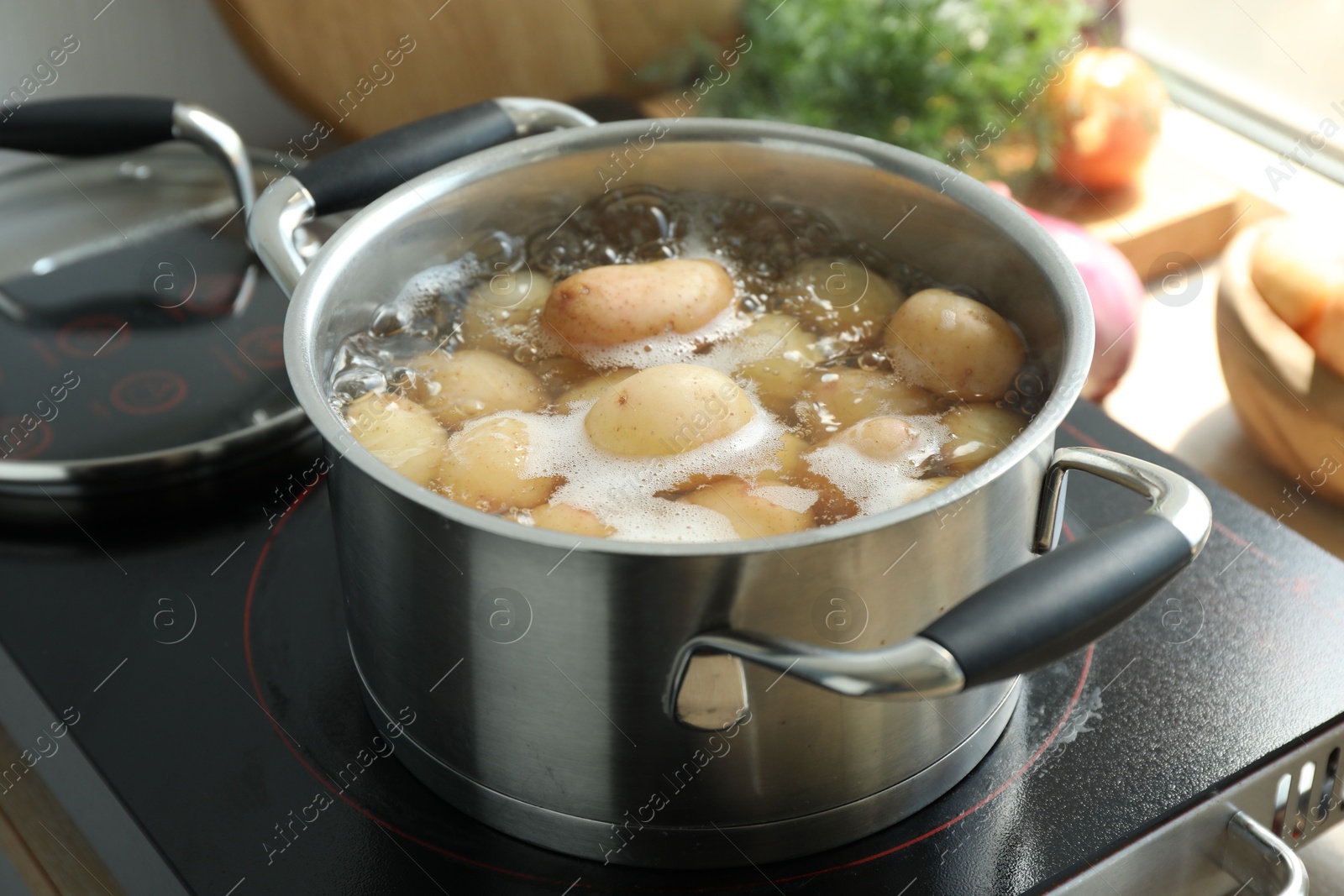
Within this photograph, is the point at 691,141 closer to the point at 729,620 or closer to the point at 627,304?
the point at 627,304

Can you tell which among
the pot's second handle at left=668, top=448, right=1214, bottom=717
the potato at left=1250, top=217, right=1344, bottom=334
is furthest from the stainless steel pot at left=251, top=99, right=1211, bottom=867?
the potato at left=1250, top=217, right=1344, bottom=334

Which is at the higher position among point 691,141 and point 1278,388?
point 691,141

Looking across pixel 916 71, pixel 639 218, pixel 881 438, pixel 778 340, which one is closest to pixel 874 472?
pixel 881 438

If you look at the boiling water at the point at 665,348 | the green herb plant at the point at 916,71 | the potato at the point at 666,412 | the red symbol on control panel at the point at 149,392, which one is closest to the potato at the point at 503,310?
the boiling water at the point at 665,348

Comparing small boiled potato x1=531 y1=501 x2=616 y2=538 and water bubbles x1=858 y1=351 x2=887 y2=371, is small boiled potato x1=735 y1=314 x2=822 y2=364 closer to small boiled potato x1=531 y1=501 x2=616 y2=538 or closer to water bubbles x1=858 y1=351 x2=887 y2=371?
water bubbles x1=858 y1=351 x2=887 y2=371

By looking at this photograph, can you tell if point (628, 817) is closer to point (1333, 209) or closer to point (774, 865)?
point (774, 865)

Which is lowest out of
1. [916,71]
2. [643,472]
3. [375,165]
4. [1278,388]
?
[1278,388]

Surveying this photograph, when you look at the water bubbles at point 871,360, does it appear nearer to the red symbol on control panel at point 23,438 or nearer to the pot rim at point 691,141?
the pot rim at point 691,141
